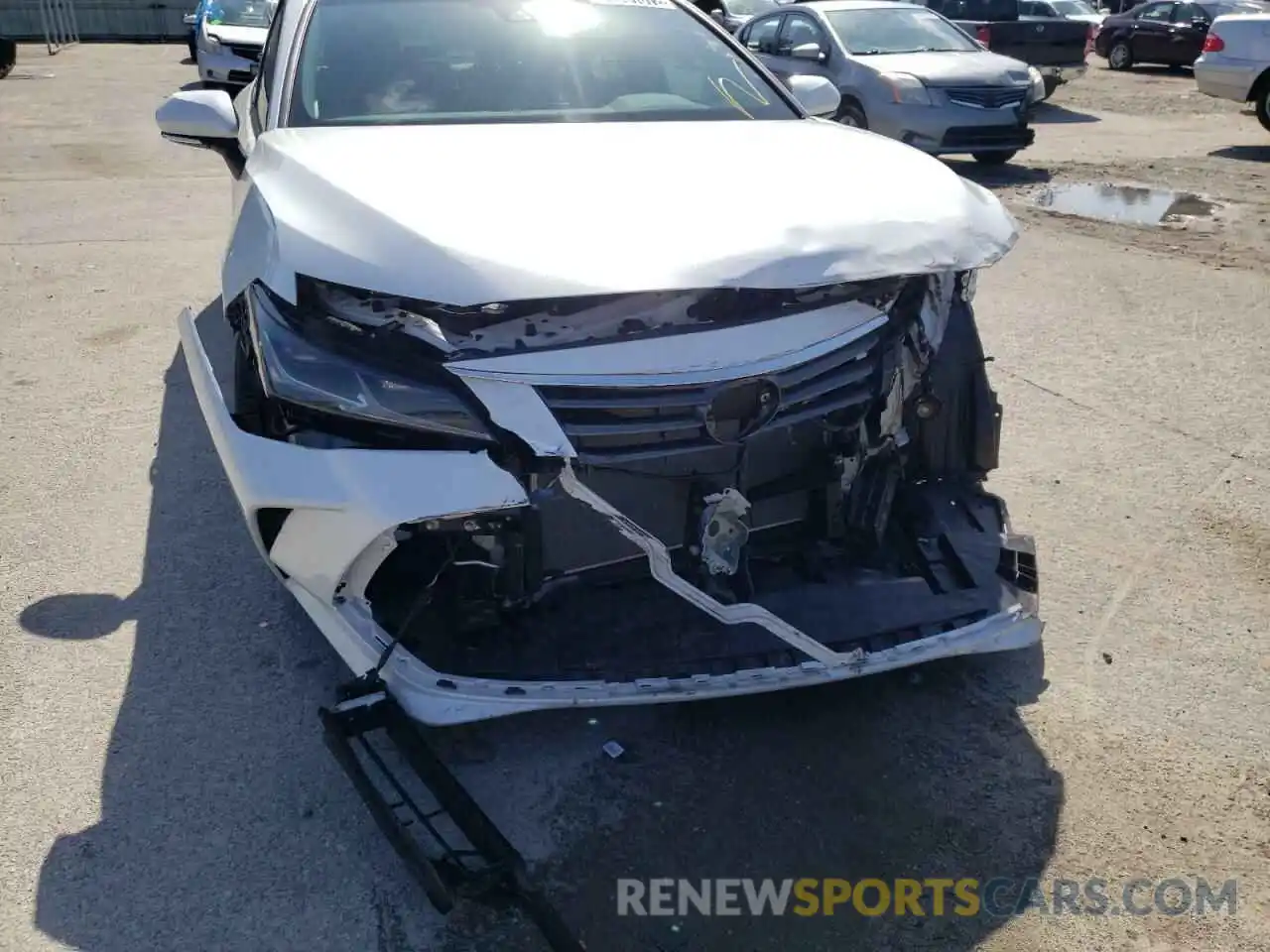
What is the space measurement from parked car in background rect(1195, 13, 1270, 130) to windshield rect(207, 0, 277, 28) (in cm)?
1203

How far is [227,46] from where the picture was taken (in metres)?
15.7

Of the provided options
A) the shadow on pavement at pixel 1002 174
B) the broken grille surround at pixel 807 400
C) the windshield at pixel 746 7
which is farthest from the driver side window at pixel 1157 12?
the broken grille surround at pixel 807 400

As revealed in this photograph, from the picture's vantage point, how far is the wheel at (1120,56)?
2314 centimetres

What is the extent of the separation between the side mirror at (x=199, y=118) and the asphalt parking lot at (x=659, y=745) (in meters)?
1.24

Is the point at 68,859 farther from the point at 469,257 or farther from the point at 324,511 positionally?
the point at 469,257

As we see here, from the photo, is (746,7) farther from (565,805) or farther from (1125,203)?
(565,805)

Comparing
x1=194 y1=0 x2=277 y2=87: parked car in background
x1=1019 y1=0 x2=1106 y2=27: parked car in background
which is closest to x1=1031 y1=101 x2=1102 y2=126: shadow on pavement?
x1=1019 y1=0 x2=1106 y2=27: parked car in background

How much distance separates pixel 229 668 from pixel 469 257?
147 centimetres

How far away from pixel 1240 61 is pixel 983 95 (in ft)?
12.1

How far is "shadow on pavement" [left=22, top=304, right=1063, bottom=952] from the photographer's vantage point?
2.45 metres

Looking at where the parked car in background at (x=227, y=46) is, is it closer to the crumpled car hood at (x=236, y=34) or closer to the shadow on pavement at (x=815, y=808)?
the crumpled car hood at (x=236, y=34)

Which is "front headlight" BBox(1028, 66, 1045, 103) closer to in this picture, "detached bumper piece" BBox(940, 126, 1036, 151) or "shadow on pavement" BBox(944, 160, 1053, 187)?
"detached bumper piece" BBox(940, 126, 1036, 151)

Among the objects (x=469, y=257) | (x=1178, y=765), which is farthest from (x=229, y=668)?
(x=1178, y=765)

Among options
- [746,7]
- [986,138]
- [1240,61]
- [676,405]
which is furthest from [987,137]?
[676,405]
